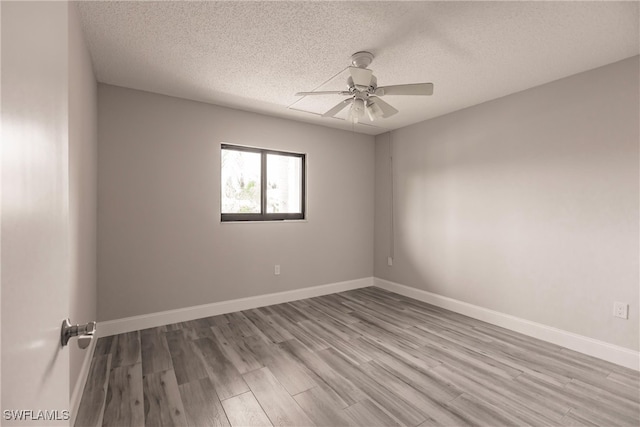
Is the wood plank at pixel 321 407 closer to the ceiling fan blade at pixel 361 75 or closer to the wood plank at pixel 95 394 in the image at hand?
the wood plank at pixel 95 394

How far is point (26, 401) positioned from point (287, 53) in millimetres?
2426

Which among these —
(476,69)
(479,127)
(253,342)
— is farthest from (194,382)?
(479,127)

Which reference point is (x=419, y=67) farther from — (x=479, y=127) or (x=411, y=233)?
(x=411, y=233)

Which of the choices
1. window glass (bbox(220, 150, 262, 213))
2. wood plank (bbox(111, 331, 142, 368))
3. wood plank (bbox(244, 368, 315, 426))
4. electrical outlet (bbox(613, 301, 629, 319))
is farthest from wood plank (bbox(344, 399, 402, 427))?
window glass (bbox(220, 150, 262, 213))

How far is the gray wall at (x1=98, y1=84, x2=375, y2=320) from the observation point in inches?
114

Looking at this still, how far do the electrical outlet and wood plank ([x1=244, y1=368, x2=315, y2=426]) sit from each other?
2.63m

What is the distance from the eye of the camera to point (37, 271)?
513 mm

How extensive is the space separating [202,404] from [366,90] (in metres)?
2.47

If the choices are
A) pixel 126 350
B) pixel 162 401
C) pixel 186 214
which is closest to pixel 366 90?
pixel 186 214

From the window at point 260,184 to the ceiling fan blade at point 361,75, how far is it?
1997mm

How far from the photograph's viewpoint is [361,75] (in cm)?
209

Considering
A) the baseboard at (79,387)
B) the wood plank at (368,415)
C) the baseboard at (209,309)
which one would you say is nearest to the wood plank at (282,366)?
the wood plank at (368,415)

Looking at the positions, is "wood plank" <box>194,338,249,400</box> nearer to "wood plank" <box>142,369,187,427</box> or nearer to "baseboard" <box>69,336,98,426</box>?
"wood plank" <box>142,369,187,427</box>

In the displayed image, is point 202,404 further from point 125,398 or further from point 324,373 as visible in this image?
point 324,373
